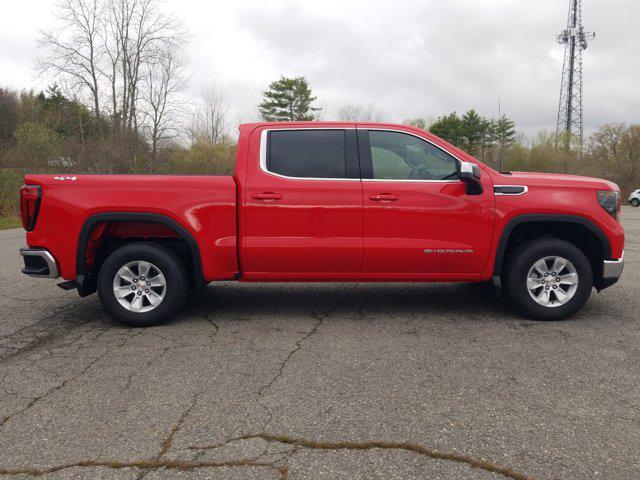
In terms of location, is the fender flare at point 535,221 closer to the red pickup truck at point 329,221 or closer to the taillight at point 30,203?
the red pickup truck at point 329,221

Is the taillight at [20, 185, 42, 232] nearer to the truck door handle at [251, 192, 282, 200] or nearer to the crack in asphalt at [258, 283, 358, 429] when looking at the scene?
the truck door handle at [251, 192, 282, 200]

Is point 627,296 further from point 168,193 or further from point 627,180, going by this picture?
point 627,180

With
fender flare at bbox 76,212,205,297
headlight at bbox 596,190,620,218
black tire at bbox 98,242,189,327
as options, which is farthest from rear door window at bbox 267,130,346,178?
headlight at bbox 596,190,620,218

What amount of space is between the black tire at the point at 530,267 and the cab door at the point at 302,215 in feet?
5.08

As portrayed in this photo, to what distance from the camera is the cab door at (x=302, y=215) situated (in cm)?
468

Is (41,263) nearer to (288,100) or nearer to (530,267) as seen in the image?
(530,267)

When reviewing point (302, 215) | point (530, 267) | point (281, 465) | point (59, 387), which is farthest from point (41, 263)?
point (530, 267)

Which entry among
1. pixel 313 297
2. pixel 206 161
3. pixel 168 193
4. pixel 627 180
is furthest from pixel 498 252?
pixel 627 180

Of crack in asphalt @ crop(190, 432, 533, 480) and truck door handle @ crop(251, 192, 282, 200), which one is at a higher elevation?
truck door handle @ crop(251, 192, 282, 200)

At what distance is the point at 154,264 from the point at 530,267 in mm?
3621

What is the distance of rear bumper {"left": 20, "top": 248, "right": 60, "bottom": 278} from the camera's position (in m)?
4.66

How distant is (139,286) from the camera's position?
4762 mm

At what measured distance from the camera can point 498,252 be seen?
15.7 feet

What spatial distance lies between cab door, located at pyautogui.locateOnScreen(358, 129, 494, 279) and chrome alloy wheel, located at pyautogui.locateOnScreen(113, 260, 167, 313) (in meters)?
2.00
